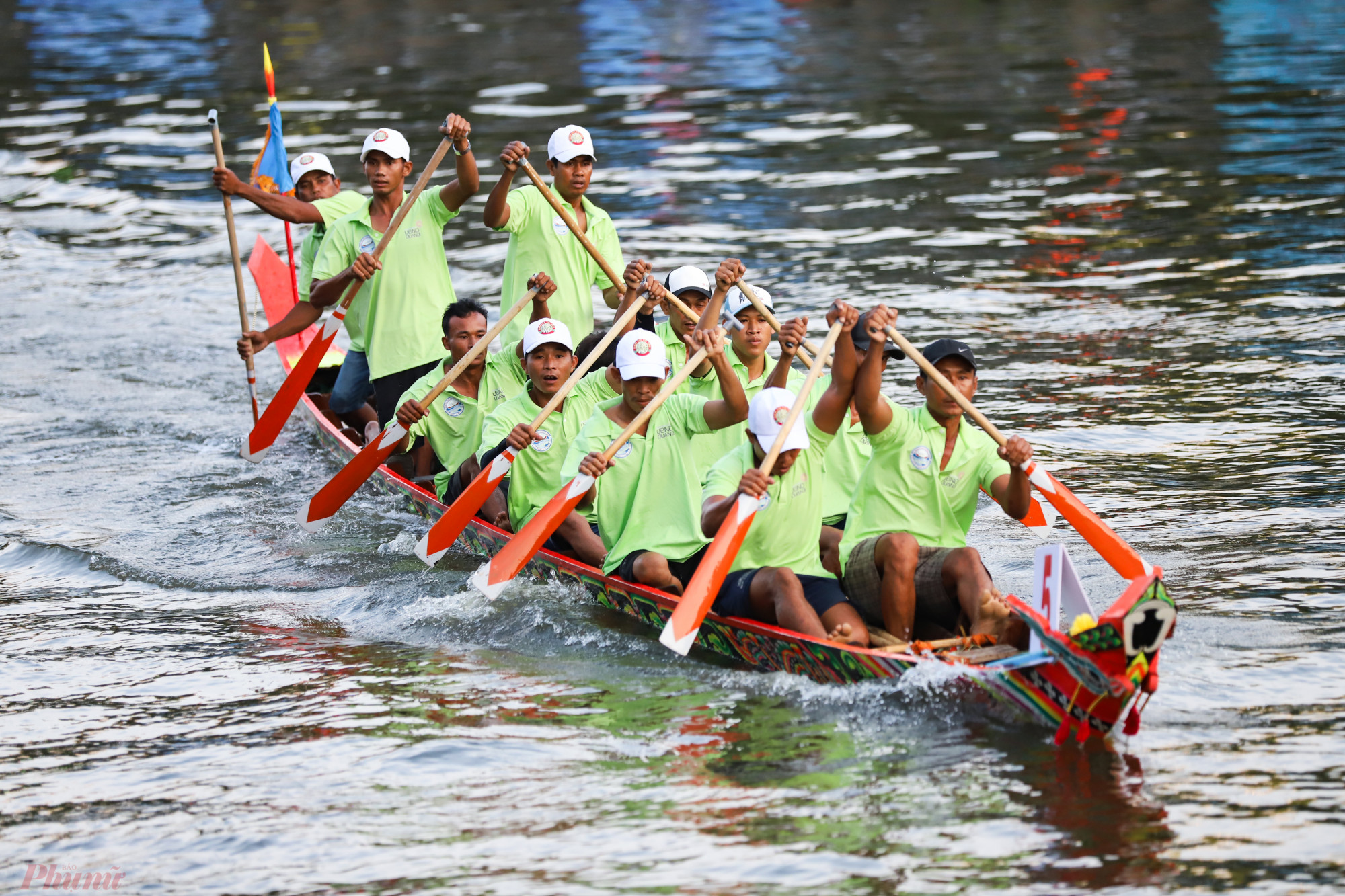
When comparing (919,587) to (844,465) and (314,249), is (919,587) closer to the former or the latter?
(844,465)

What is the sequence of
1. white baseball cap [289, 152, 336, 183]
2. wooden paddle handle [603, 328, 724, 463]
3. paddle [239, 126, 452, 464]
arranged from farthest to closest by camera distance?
white baseball cap [289, 152, 336, 183]
paddle [239, 126, 452, 464]
wooden paddle handle [603, 328, 724, 463]

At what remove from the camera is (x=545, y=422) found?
9.34 meters

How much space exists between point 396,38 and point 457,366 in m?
24.5

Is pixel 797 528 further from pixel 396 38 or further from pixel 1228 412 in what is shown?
pixel 396 38

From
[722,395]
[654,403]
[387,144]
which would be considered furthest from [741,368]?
[387,144]

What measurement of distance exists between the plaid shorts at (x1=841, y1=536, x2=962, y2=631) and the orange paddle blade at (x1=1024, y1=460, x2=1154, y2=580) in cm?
63

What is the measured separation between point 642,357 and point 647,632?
5.02 ft

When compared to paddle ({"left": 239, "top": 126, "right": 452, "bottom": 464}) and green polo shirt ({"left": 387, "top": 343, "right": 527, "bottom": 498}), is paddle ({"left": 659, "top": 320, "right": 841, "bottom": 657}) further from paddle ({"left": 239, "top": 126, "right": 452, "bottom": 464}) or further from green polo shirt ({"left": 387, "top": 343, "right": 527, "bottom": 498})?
paddle ({"left": 239, "top": 126, "right": 452, "bottom": 464})

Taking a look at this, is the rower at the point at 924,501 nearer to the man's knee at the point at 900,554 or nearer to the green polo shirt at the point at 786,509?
the man's knee at the point at 900,554

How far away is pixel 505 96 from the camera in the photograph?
84.2 ft

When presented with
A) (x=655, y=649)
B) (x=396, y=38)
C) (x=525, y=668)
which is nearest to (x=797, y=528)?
(x=655, y=649)

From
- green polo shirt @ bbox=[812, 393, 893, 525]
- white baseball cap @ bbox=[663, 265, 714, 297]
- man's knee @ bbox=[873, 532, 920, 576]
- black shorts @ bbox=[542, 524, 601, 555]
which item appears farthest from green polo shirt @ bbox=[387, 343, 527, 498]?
man's knee @ bbox=[873, 532, 920, 576]

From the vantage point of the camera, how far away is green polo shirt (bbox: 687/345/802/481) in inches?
340

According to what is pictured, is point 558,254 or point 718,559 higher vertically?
point 558,254
